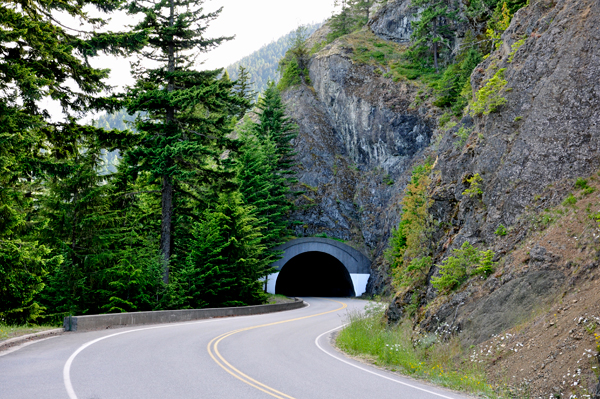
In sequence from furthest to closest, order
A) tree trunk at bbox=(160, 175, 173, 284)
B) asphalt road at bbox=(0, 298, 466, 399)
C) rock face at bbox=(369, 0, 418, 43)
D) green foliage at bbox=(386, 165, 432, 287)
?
rock face at bbox=(369, 0, 418, 43) < tree trunk at bbox=(160, 175, 173, 284) < green foliage at bbox=(386, 165, 432, 287) < asphalt road at bbox=(0, 298, 466, 399)

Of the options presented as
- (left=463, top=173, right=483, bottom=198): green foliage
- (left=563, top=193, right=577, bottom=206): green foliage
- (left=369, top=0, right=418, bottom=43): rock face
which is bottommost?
(left=563, top=193, right=577, bottom=206): green foliage

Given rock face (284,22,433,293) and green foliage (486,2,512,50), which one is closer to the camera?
green foliage (486,2,512,50)

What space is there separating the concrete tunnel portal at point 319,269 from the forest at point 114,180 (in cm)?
1166

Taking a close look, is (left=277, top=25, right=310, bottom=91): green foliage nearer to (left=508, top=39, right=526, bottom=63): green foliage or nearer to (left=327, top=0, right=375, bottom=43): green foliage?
(left=327, top=0, right=375, bottom=43): green foliage

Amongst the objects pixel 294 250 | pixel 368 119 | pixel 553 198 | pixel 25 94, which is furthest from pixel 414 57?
pixel 25 94

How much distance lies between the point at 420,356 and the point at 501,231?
4131mm

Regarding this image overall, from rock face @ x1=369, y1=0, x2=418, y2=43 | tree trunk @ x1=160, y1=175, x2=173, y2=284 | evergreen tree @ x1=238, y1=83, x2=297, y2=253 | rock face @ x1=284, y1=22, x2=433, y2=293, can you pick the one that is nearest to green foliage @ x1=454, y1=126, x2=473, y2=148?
tree trunk @ x1=160, y1=175, x2=173, y2=284

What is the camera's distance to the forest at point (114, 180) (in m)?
12.2

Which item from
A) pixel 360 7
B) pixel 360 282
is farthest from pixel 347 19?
pixel 360 282

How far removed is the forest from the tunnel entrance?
57.5 feet

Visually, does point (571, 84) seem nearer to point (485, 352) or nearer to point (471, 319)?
point (471, 319)

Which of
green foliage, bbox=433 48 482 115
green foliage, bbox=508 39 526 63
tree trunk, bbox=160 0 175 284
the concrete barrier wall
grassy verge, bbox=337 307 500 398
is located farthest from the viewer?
green foliage, bbox=433 48 482 115

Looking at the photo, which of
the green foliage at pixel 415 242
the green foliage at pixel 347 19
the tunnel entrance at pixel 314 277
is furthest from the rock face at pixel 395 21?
the green foliage at pixel 415 242

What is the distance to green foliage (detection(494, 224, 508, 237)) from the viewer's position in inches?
445
